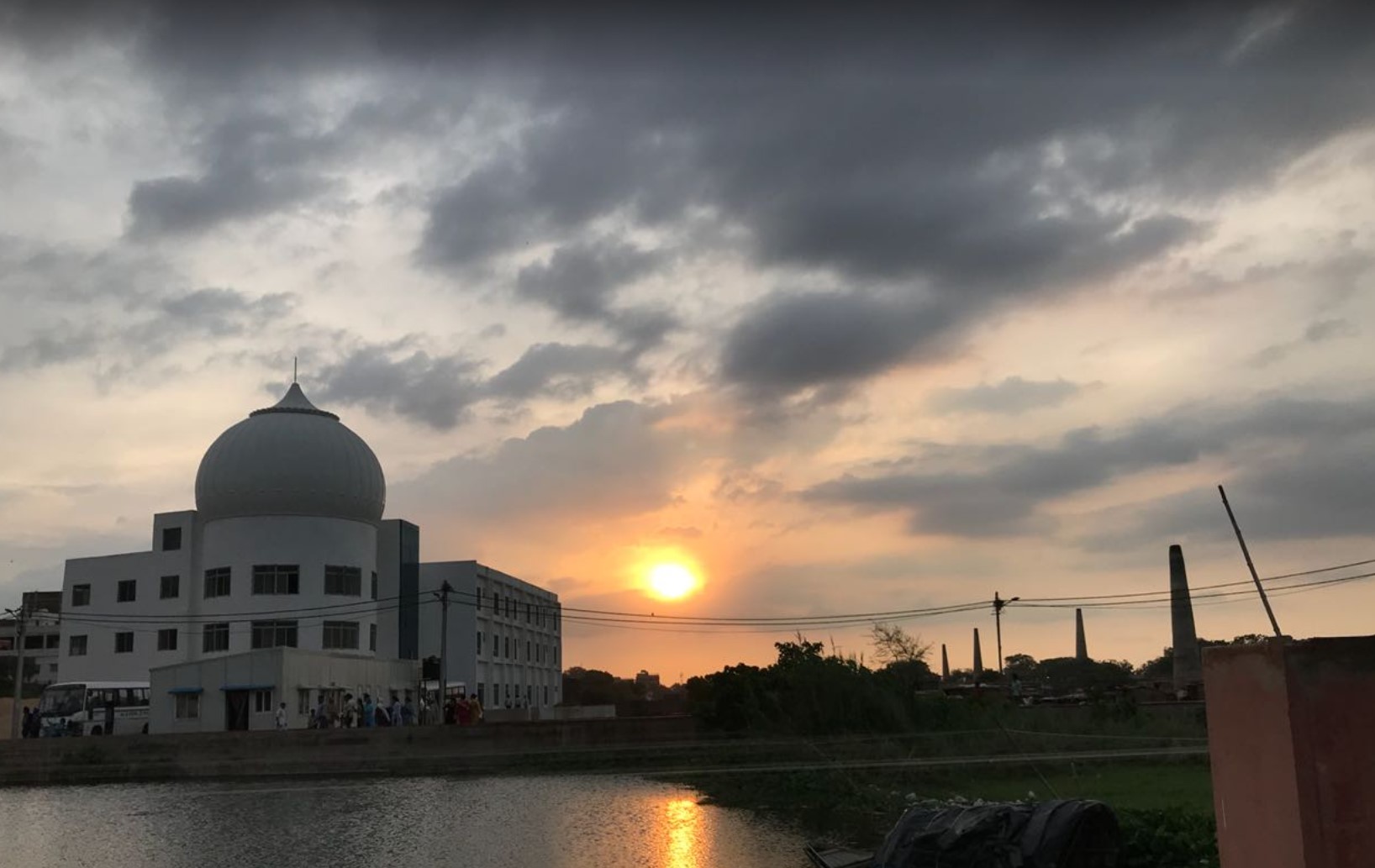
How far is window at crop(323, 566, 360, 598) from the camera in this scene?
170 feet

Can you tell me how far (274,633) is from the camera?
50594 millimetres

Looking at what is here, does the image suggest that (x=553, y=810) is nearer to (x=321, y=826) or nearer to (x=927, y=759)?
(x=321, y=826)

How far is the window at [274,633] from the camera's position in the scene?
50.4m

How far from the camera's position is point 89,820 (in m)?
22.8

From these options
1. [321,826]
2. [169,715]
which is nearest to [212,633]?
[169,715]

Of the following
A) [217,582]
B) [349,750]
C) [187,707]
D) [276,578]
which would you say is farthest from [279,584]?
[349,750]

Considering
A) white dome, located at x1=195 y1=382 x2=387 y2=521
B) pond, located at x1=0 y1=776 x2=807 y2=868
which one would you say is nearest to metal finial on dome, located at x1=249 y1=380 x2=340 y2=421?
white dome, located at x1=195 y1=382 x2=387 y2=521

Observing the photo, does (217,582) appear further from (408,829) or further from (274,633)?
(408,829)

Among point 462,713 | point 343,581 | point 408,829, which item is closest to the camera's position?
point 408,829

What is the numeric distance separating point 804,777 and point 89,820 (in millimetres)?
13524

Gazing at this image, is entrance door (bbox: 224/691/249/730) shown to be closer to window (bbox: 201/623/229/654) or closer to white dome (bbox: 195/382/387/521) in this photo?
window (bbox: 201/623/229/654)

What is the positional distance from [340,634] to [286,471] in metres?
7.26

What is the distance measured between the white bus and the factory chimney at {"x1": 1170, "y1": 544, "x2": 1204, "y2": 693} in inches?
1599

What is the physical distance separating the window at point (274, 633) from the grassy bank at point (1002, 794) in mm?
27918
